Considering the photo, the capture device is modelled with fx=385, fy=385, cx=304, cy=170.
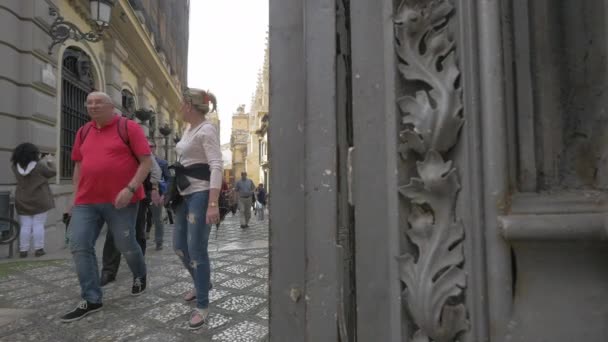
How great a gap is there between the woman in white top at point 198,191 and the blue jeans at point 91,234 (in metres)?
0.50

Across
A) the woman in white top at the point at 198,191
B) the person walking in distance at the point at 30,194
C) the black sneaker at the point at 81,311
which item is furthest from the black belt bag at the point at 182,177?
the person walking in distance at the point at 30,194

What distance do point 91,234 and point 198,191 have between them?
0.88 m

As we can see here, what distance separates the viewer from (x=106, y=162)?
8.93ft

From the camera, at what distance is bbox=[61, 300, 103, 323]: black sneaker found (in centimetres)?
257

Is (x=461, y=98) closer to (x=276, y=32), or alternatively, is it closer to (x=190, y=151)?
(x=276, y=32)

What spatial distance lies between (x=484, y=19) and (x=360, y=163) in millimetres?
405

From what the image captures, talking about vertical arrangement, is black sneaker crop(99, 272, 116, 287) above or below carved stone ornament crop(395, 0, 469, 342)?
below

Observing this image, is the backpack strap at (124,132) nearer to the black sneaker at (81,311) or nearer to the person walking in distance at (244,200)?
the black sneaker at (81,311)

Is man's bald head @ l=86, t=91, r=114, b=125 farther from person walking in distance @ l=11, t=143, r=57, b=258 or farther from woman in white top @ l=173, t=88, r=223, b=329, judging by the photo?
person walking in distance @ l=11, t=143, r=57, b=258

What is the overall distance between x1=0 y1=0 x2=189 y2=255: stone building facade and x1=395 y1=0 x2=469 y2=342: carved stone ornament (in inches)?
264

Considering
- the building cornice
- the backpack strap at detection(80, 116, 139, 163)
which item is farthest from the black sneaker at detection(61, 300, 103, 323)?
the building cornice

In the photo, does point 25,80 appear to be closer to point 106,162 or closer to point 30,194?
point 30,194

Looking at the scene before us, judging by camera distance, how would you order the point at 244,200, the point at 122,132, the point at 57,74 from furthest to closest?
the point at 244,200 < the point at 57,74 < the point at 122,132

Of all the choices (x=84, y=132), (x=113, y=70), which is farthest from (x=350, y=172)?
(x=113, y=70)
